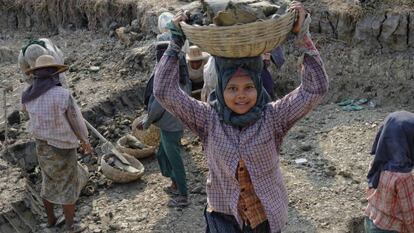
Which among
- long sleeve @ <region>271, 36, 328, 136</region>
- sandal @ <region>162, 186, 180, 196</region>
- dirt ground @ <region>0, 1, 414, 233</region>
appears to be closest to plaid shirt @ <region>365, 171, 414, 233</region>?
long sleeve @ <region>271, 36, 328, 136</region>

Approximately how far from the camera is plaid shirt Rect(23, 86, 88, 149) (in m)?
4.64

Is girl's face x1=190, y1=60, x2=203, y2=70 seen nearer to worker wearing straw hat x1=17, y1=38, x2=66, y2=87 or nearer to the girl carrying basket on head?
worker wearing straw hat x1=17, y1=38, x2=66, y2=87

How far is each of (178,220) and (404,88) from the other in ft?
12.7

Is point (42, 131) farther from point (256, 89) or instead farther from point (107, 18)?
point (107, 18)

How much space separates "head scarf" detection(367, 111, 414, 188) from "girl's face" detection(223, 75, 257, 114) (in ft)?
2.88

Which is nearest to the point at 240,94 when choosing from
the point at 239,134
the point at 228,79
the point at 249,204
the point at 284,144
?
the point at 228,79

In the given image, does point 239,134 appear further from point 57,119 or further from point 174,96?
point 57,119

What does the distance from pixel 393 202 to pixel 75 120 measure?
256 centimetres

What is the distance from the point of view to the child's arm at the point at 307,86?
287 cm

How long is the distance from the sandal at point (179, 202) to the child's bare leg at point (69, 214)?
2.96 ft

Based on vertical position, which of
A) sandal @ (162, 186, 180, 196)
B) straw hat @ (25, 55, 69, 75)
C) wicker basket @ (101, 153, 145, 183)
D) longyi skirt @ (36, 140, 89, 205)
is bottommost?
sandal @ (162, 186, 180, 196)

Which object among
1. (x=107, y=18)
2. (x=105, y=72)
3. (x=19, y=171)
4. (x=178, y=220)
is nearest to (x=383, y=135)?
(x=178, y=220)

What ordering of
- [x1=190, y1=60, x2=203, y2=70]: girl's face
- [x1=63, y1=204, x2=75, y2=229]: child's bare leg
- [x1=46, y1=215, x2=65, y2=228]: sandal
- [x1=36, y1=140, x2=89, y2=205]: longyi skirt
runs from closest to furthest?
1. [x1=36, y1=140, x2=89, y2=205]: longyi skirt
2. [x1=63, y1=204, x2=75, y2=229]: child's bare leg
3. [x1=46, y1=215, x2=65, y2=228]: sandal
4. [x1=190, y1=60, x2=203, y2=70]: girl's face

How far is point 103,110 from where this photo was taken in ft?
25.3
